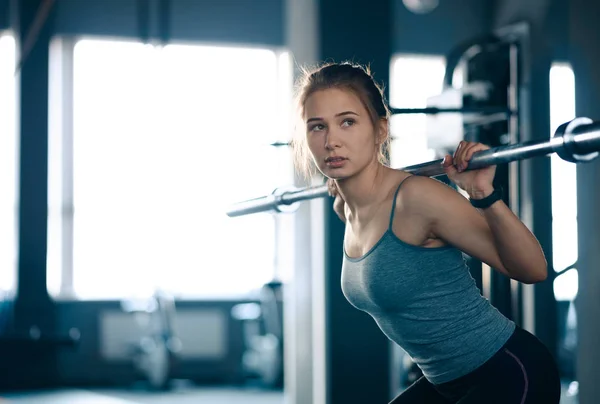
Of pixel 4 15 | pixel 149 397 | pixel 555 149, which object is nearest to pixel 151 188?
pixel 149 397

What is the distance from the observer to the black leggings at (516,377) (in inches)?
54.7

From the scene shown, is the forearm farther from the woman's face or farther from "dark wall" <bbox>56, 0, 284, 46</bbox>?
"dark wall" <bbox>56, 0, 284, 46</bbox>

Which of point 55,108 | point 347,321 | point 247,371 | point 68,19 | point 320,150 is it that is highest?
point 68,19

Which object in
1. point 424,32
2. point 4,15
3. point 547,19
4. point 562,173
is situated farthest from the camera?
point 424,32

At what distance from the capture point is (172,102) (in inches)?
297

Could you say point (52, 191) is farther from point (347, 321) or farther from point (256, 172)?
point (347, 321)

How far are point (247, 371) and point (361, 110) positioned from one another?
6.00 metres

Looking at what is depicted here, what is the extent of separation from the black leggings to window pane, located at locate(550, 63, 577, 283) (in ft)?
4.98

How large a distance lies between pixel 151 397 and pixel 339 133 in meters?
5.48

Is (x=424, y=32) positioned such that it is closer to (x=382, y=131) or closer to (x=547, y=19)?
(x=547, y=19)

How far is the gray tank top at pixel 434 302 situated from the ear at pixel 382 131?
20 centimetres

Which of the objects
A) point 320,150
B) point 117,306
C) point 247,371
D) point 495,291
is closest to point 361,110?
point 320,150

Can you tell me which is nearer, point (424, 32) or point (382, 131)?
point (382, 131)

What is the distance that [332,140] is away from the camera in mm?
1454
